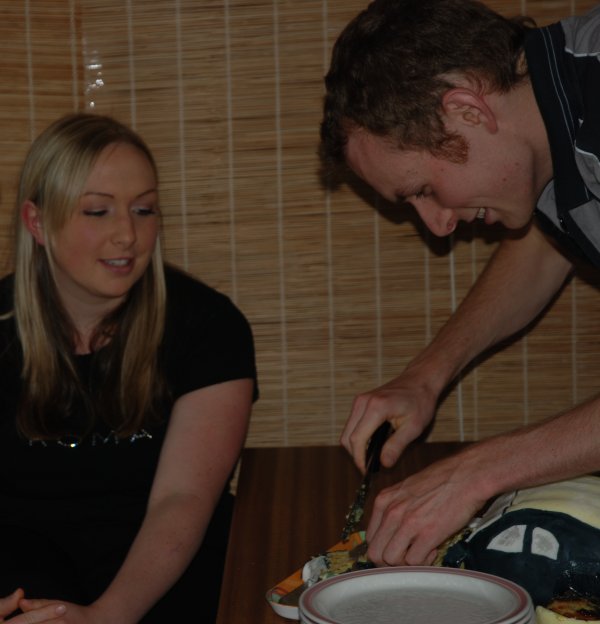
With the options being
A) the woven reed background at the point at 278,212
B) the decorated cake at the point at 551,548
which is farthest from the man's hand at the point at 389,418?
the woven reed background at the point at 278,212

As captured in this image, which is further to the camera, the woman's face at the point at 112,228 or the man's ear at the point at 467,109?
the woman's face at the point at 112,228

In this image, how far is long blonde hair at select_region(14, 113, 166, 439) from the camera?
192 centimetres

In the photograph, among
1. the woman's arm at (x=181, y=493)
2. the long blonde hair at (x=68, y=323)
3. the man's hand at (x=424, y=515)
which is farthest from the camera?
the long blonde hair at (x=68, y=323)

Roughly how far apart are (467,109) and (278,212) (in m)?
1.03

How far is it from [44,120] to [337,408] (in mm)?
938

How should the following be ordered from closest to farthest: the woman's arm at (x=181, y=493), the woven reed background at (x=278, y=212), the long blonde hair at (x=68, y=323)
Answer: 1. the woman's arm at (x=181, y=493)
2. the long blonde hair at (x=68, y=323)
3. the woven reed background at (x=278, y=212)

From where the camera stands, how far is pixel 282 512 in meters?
1.48

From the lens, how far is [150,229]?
78.2 inches

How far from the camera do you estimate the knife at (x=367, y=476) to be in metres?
→ 1.36

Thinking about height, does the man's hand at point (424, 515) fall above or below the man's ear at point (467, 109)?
below

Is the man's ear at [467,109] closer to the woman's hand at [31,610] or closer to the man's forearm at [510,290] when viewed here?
the man's forearm at [510,290]

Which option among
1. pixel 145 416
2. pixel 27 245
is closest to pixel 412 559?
pixel 145 416

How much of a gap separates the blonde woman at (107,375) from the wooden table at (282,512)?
0.47 feet

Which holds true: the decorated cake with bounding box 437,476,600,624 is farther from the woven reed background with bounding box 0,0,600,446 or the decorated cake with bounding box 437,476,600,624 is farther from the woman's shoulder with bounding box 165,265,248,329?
the woven reed background with bounding box 0,0,600,446
